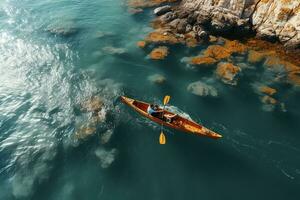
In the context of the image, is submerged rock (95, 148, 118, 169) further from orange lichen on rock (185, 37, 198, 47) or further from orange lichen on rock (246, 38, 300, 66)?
orange lichen on rock (246, 38, 300, 66)

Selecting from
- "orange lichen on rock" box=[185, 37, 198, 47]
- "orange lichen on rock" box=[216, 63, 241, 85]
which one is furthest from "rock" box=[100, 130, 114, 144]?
"orange lichen on rock" box=[185, 37, 198, 47]

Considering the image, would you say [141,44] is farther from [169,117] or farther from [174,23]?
[169,117]

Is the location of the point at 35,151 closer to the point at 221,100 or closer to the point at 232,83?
the point at 221,100

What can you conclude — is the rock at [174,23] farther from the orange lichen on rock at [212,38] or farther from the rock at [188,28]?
the orange lichen on rock at [212,38]

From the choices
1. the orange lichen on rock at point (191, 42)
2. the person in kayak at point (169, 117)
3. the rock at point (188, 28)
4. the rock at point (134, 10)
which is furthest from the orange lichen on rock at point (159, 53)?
the rock at point (134, 10)

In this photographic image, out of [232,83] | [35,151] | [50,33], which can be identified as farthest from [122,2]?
[35,151]

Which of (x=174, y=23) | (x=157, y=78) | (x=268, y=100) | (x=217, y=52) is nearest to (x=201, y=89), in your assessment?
(x=157, y=78)

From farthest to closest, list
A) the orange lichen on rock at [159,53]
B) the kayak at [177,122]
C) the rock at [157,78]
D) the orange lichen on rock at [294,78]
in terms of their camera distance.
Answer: the orange lichen on rock at [159,53], the rock at [157,78], the orange lichen on rock at [294,78], the kayak at [177,122]
